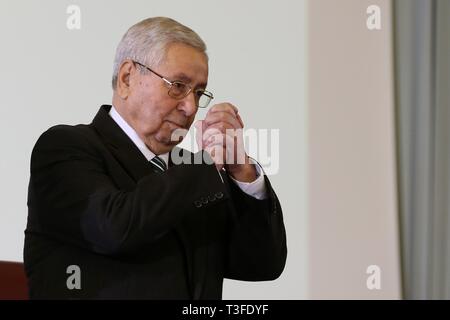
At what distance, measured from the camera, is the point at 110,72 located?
2771 mm

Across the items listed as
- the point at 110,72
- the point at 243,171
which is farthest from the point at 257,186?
the point at 110,72

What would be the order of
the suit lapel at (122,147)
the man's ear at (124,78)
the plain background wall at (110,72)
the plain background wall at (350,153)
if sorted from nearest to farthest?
1. the suit lapel at (122,147)
2. the man's ear at (124,78)
3. the plain background wall at (110,72)
4. the plain background wall at (350,153)

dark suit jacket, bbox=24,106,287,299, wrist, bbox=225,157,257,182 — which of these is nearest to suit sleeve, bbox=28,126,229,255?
dark suit jacket, bbox=24,106,287,299

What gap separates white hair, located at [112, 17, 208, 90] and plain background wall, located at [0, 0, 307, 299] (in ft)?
3.81

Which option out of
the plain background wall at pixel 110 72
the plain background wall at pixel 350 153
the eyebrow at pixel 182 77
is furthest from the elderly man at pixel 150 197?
the plain background wall at pixel 350 153

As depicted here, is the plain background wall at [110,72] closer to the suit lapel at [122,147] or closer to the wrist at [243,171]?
the suit lapel at [122,147]

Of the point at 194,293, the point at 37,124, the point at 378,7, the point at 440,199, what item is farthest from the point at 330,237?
the point at 194,293

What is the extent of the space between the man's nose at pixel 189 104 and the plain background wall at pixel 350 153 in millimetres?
1498

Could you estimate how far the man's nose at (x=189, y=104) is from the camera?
61.1 inches

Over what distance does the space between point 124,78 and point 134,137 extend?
143mm

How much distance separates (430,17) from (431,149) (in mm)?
560

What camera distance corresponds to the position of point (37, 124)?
2691 millimetres
